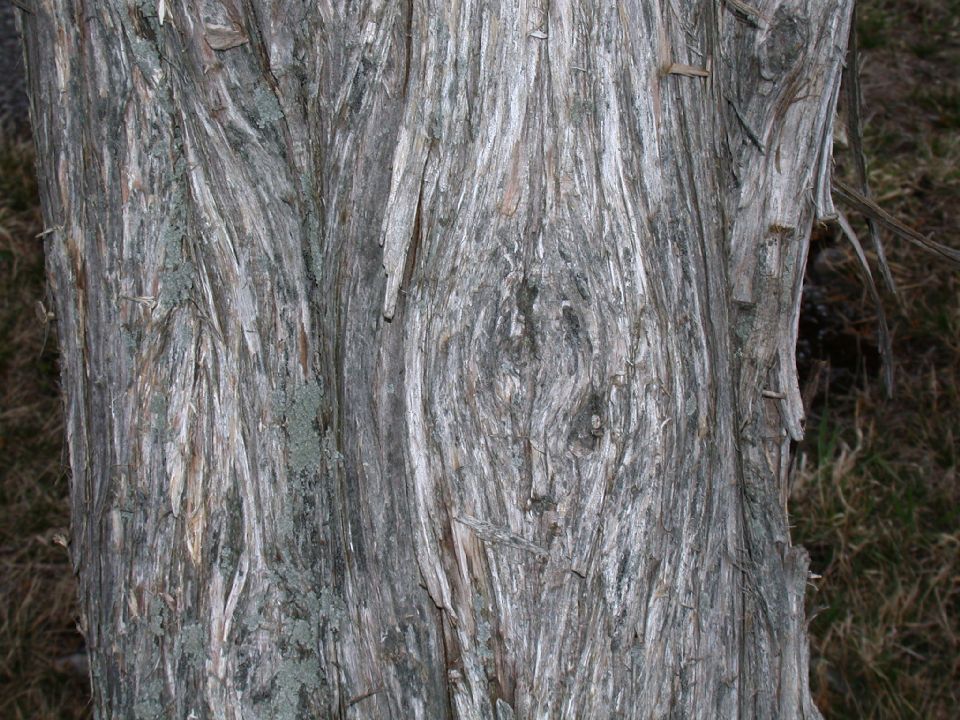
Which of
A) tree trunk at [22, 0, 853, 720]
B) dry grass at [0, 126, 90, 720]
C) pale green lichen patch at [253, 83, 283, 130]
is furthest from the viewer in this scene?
dry grass at [0, 126, 90, 720]

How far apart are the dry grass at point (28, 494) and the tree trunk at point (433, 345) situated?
5.44 feet

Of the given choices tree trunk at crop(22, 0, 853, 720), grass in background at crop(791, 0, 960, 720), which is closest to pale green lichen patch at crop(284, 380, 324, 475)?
tree trunk at crop(22, 0, 853, 720)

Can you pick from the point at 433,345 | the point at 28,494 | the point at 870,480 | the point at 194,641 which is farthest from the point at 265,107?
the point at 28,494

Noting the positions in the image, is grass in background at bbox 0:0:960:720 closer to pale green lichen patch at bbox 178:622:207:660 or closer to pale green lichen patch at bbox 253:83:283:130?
pale green lichen patch at bbox 178:622:207:660

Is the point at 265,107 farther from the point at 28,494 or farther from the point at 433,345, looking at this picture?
the point at 28,494

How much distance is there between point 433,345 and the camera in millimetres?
1438

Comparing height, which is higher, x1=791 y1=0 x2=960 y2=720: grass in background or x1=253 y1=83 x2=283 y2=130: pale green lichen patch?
x1=253 y1=83 x2=283 y2=130: pale green lichen patch

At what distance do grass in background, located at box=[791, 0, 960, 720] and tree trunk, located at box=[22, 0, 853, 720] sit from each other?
1.22 meters

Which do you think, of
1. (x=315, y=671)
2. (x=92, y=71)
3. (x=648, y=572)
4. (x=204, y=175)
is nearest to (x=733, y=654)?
(x=648, y=572)

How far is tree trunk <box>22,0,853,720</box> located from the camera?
1.40 meters

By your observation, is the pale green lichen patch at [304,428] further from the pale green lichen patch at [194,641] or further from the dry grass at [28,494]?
the dry grass at [28,494]

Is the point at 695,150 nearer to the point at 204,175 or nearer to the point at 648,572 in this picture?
the point at 648,572

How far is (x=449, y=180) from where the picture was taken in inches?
56.5

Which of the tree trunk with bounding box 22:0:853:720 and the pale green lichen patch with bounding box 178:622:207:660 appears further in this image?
the pale green lichen patch with bounding box 178:622:207:660
